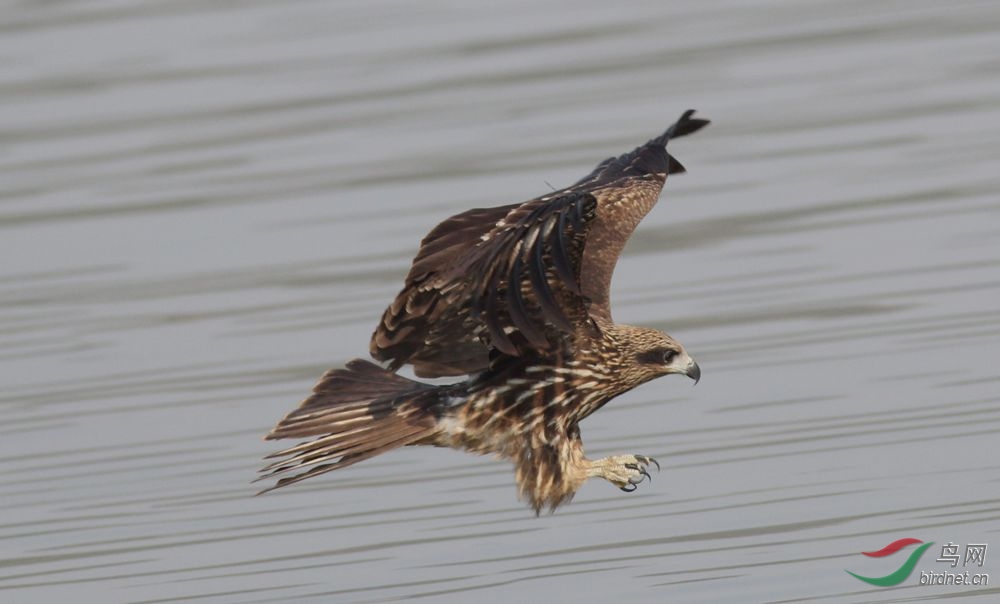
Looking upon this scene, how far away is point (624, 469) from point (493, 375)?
65 centimetres

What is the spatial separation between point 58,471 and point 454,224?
296 centimetres

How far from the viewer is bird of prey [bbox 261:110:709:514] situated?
938cm

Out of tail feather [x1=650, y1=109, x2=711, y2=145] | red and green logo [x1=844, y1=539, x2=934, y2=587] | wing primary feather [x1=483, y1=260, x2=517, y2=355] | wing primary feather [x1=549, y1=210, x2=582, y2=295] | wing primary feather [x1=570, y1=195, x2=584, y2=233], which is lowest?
red and green logo [x1=844, y1=539, x2=934, y2=587]

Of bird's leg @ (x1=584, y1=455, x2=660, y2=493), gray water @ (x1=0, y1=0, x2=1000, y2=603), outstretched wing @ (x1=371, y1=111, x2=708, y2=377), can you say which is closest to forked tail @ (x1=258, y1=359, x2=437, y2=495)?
outstretched wing @ (x1=371, y1=111, x2=708, y2=377)

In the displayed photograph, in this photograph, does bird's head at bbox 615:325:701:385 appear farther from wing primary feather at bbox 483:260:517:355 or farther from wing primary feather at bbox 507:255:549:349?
wing primary feather at bbox 507:255:549:349

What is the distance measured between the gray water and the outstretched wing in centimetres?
82

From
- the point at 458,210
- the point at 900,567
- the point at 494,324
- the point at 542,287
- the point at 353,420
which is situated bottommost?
the point at 900,567

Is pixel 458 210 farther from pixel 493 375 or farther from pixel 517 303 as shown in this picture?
pixel 517 303

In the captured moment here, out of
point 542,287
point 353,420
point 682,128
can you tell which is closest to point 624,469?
point 353,420

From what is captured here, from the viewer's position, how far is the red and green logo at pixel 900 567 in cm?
920

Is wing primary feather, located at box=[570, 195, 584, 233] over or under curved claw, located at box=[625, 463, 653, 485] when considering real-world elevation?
over

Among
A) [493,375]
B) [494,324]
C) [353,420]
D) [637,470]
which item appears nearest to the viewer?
[494,324]

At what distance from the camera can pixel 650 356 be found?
975 cm

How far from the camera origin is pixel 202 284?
571 inches
